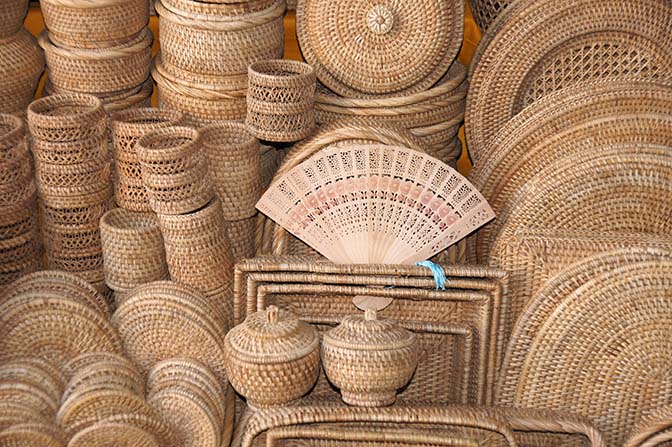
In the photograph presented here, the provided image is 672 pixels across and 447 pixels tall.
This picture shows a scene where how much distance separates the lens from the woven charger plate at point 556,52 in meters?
3.13

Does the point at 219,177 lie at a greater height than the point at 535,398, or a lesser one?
greater

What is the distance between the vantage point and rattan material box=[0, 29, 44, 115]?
325cm

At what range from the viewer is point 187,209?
2.88 meters

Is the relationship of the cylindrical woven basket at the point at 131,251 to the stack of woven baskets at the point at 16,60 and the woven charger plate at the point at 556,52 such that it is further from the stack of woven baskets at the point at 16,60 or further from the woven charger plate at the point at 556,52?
the woven charger plate at the point at 556,52

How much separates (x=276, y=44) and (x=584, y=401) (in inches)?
62.2

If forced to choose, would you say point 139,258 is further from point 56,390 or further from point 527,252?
point 527,252

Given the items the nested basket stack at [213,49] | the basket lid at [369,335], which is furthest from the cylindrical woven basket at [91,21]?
the basket lid at [369,335]

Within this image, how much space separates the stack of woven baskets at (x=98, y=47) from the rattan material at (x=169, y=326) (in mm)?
743

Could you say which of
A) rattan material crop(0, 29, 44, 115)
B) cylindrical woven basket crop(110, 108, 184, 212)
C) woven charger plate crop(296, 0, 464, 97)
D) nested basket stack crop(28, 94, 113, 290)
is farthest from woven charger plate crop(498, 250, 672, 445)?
rattan material crop(0, 29, 44, 115)

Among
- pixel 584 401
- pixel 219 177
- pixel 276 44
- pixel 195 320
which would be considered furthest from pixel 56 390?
pixel 584 401

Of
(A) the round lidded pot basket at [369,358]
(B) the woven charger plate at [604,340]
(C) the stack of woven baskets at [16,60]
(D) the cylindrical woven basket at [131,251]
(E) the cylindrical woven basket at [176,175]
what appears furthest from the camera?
(C) the stack of woven baskets at [16,60]

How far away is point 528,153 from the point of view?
305 cm

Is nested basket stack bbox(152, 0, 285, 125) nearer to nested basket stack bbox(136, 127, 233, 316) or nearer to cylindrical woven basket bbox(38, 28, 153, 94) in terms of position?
cylindrical woven basket bbox(38, 28, 153, 94)

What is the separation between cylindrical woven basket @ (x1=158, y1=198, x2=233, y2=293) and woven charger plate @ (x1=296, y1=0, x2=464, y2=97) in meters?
0.66
